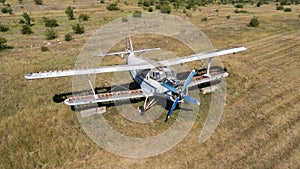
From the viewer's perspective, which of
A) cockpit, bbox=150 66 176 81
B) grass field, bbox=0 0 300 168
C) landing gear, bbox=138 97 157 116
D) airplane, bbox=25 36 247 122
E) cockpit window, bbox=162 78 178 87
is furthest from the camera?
landing gear, bbox=138 97 157 116

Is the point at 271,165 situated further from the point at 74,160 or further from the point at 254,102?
the point at 74,160

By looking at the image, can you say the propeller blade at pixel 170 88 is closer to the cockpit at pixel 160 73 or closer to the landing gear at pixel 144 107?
the cockpit at pixel 160 73

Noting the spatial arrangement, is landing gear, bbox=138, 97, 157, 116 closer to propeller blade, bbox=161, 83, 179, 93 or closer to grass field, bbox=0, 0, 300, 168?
grass field, bbox=0, 0, 300, 168

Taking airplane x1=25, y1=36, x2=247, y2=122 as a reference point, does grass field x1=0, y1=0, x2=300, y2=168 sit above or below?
below

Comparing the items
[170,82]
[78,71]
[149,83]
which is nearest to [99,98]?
[78,71]

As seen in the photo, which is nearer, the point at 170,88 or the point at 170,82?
the point at 170,88

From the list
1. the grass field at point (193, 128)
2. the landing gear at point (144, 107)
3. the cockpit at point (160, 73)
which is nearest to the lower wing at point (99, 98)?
the landing gear at point (144, 107)

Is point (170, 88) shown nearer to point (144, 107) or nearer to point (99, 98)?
point (144, 107)

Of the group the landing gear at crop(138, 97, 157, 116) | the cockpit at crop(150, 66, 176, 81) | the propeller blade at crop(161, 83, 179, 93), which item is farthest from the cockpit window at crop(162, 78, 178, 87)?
the landing gear at crop(138, 97, 157, 116)

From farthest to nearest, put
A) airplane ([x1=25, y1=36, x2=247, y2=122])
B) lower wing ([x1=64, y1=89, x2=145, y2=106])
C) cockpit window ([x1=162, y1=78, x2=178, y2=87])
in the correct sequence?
lower wing ([x1=64, y1=89, x2=145, y2=106]) → cockpit window ([x1=162, y1=78, x2=178, y2=87]) → airplane ([x1=25, y1=36, x2=247, y2=122])

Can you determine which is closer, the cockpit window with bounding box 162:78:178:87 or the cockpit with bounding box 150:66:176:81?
the cockpit window with bounding box 162:78:178:87

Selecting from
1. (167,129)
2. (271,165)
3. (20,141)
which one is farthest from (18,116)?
(271,165)
